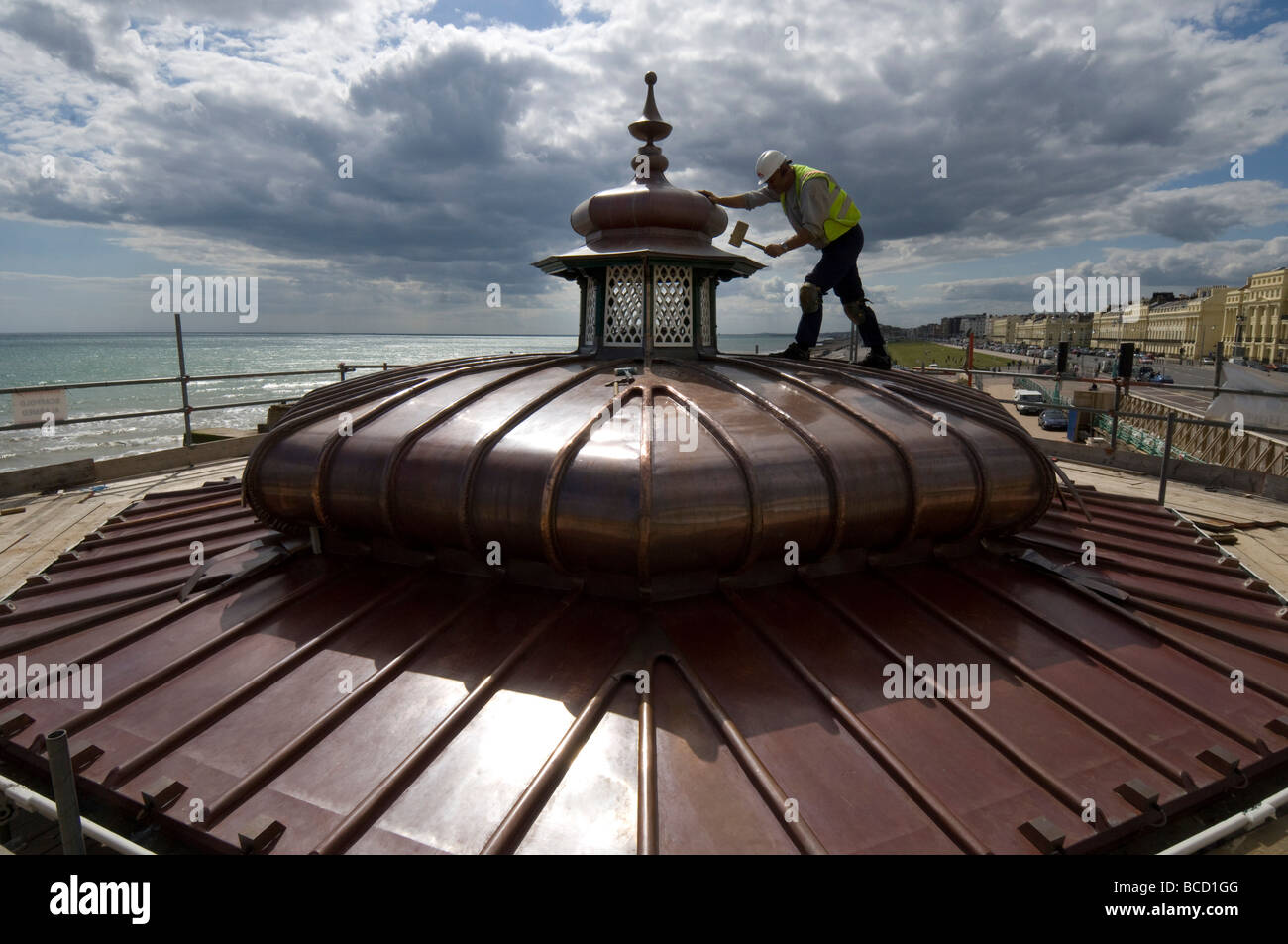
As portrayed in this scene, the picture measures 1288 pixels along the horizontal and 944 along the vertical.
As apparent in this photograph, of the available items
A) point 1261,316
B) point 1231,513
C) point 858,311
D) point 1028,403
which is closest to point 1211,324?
point 1261,316

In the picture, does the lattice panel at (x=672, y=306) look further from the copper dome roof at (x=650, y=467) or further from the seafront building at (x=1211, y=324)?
the seafront building at (x=1211, y=324)

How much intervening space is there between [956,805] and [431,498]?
5.04 meters

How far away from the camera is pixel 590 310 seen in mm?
9938

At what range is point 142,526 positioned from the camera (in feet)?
34.0

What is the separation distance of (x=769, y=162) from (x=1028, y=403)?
2183 inches

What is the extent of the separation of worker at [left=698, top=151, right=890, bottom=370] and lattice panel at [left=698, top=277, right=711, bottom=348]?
123 centimetres

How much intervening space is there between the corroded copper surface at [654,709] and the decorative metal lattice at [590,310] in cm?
462

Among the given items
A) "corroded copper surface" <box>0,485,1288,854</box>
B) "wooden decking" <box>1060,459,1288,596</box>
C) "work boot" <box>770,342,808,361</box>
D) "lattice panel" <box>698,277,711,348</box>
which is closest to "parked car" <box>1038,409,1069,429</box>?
"wooden decking" <box>1060,459,1288,596</box>

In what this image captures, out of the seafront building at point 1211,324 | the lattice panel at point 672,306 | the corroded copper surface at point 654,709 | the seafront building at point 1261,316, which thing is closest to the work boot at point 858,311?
the lattice panel at point 672,306

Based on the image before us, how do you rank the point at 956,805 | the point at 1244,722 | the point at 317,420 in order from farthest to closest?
the point at 317,420
the point at 1244,722
the point at 956,805

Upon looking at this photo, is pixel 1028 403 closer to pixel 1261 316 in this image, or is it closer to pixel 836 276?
pixel 836 276

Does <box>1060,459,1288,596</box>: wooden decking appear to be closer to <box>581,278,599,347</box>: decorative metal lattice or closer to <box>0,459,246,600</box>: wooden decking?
<box>581,278,599,347</box>: decorative metal lattice
